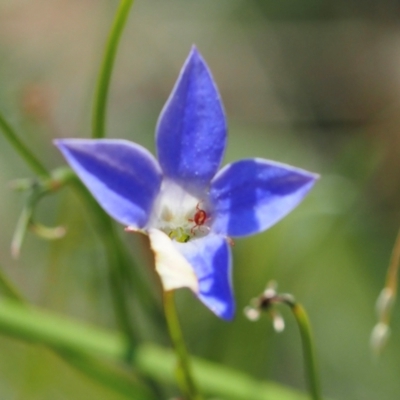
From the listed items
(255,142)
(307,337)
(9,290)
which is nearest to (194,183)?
(307,337)

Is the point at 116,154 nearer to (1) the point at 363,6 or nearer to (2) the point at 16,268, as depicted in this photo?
(2) the point at 16,268

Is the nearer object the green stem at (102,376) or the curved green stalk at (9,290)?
the curved green stalk at (9,290)

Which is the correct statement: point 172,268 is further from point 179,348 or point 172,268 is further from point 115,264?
point 115,264

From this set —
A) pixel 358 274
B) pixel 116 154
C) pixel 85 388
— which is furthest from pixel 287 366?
pixel 116 154

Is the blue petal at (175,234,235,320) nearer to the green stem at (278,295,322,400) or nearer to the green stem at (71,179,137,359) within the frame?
the green stem at (278,295,322,400)

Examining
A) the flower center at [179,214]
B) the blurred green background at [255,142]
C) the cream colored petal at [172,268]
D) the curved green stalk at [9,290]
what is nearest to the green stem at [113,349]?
the curved green stalk at [9,290]

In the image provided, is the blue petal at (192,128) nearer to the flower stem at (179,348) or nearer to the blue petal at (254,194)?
the blue petal at (254,194)
